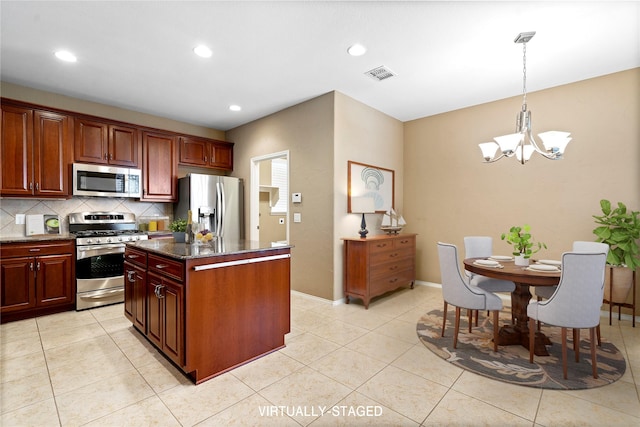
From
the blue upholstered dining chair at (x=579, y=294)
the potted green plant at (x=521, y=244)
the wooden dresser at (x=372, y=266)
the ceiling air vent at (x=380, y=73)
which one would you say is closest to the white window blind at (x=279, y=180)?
the wooden dresser at (x=372, y=266)

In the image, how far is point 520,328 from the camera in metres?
2.76

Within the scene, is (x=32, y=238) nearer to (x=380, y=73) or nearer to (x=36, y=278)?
(x=36, y=278)

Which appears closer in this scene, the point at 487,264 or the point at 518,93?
the point at 487,264

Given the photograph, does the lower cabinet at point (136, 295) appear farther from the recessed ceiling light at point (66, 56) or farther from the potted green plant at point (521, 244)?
the potted green plant at point (521, 244)

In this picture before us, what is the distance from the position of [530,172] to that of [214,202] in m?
4.72

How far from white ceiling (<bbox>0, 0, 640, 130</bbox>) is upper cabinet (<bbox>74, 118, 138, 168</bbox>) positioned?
421 mm

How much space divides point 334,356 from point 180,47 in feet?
10.6

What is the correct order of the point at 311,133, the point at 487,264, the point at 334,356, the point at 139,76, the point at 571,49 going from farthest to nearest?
the point at 311,133 < the point at 139,76 < the point at 571,49 < the point at 487,264 < the point at 334,356

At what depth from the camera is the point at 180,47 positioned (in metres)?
2.83

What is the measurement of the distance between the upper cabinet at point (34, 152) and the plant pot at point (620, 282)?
661 centimetres

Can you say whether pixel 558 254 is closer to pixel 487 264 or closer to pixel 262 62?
pixel 487 264

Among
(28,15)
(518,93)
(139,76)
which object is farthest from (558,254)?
(28,15)

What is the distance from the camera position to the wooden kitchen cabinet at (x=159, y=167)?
449 centimetres
